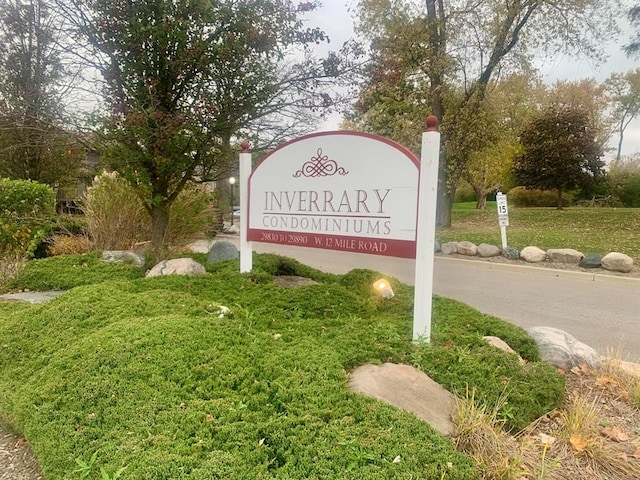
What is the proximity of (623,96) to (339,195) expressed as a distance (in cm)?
3345

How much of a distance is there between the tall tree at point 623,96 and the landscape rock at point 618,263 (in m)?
24.5

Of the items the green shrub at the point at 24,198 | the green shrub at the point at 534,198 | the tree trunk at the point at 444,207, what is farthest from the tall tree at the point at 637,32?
the green shrub at the point at 24,198

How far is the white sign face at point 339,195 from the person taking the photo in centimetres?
324

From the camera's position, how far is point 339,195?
12.1ft

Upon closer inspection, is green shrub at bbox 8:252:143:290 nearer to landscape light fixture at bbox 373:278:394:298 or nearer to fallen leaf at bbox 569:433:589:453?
landscape light fixture at bbox 373:278:394:298

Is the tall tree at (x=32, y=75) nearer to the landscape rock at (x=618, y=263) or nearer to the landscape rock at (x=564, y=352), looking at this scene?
the landscape rock at (x=564, y=352)

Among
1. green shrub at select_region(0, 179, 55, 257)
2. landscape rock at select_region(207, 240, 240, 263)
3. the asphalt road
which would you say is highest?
green shrub at select_region(0, 179, 55, 257)

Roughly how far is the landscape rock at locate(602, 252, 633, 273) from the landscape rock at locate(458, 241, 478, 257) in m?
2.54

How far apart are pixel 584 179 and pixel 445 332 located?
712 inches

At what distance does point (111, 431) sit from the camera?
2010 mm

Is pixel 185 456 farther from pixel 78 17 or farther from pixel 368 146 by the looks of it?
pixel 78 17

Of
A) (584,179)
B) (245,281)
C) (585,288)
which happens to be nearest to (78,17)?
(245,281)

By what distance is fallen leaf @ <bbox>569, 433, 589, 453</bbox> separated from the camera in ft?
6.91

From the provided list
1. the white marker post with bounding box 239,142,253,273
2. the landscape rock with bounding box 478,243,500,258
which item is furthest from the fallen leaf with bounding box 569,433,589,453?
the landscape rock with bounding box 478,243,500,258
